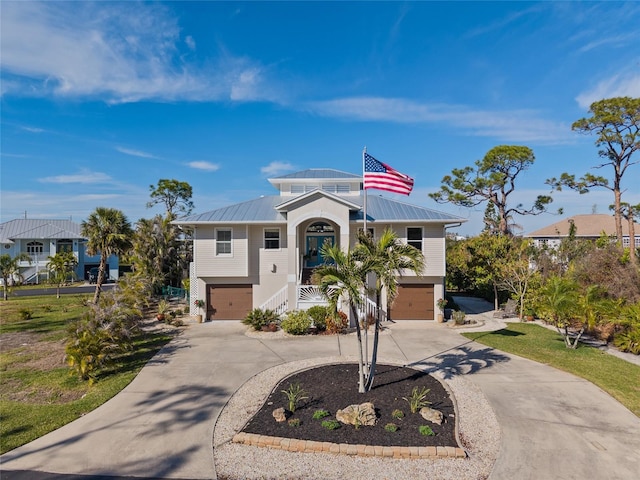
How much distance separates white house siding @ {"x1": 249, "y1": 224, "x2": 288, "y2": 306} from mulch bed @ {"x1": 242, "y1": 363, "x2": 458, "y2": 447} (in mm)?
8926

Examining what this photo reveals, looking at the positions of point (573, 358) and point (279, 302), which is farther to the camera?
point (279, 302)

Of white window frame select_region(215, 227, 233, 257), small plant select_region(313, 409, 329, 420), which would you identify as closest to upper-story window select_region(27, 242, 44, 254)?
white window frame select_region(215, 227, 233, 257)

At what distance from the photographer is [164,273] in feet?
85.9

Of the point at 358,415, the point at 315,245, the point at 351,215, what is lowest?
the point at 358,415

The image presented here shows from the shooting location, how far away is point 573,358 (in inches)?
481

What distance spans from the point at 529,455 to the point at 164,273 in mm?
25339

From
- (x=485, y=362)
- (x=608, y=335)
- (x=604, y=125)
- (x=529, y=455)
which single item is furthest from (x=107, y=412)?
(x=604, y=125)

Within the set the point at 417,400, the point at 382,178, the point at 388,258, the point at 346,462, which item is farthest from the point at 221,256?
the point at 346,462

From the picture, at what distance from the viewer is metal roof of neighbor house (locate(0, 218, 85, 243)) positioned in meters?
40.0

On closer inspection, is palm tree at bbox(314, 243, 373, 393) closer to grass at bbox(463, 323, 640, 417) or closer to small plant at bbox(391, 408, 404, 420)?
small plant at bbox(391, 408, 404, 420)

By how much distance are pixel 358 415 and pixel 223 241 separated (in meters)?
13.7

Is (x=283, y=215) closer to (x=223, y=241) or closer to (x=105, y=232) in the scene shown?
(x=223, y=241)

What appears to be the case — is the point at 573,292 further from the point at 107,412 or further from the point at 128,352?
the point at 128,352

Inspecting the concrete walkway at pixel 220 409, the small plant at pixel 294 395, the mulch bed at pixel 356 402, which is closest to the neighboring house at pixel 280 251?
the concrete walkway at pixel 220 409
